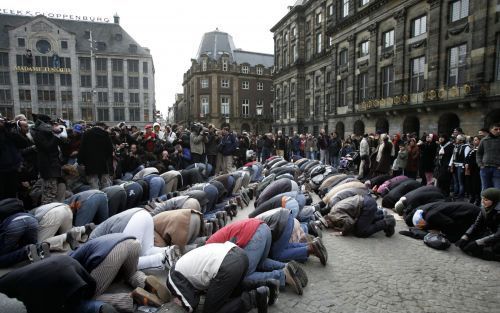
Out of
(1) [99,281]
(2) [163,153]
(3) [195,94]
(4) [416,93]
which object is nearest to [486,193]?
(1) [99,281]

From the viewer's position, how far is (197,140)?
1159 centimetres

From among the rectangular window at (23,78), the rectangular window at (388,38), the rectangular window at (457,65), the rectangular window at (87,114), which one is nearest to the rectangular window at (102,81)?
the rectangular window at (87,114)

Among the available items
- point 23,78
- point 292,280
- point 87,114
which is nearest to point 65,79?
point 23,78

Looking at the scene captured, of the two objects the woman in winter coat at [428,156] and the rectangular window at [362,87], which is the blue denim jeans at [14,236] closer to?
the woman in winter coat at [428,156]

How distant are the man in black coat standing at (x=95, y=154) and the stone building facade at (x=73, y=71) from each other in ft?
162

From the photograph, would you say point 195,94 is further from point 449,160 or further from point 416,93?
point 449,160

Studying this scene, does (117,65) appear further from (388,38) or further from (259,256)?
(259,256)

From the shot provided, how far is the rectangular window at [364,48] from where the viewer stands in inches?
1105

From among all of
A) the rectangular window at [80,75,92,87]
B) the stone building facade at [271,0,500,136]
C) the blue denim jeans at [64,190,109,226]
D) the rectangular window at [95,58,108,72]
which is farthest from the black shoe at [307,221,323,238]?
the rectangular window at [80,75,92,87]

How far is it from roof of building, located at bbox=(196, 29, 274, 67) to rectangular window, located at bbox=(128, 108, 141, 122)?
17849mm

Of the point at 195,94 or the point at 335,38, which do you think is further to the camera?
the point at 195,94

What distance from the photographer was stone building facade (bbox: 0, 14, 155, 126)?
2058 inches

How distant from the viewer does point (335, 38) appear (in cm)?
A: 3259

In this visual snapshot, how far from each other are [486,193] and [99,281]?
6186 millimetres
